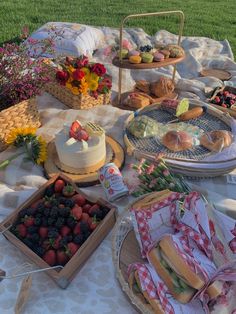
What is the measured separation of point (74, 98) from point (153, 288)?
5.42 feet

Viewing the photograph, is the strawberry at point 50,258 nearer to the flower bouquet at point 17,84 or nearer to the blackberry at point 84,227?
the blackberry at point 84,227

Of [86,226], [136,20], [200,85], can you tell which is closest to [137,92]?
[200,85]

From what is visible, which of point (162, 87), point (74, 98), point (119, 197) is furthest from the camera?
point (162, 87)

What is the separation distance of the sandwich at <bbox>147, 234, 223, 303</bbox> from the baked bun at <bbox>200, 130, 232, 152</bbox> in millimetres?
884

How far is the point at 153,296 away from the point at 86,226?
1.40ft

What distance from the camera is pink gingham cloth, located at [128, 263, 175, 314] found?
1.09 metres

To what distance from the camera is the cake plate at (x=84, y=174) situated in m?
1.84

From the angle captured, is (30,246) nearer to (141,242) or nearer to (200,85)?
(141,242)

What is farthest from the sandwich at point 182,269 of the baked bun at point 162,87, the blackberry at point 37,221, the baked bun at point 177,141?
the baked bun at point 162,87

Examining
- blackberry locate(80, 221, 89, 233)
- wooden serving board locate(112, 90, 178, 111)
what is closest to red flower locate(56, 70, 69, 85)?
wooden serving board locate(112, 90, 178, 111)

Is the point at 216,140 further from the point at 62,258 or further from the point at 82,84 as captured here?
the point at 62,258

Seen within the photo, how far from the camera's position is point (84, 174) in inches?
74.0

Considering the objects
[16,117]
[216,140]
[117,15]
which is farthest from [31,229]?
[117,15]

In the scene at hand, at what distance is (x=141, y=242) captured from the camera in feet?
4.37
